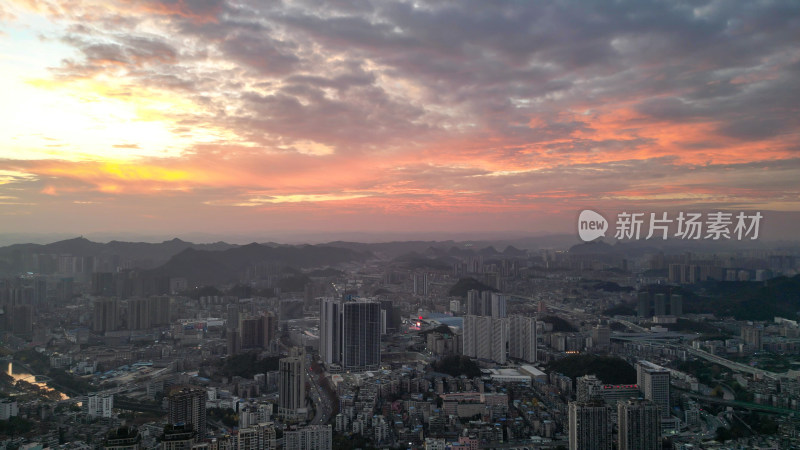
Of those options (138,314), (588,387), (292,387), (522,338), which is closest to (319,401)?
(292,387)

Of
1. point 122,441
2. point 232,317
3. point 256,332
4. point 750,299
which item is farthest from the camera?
point 750,299

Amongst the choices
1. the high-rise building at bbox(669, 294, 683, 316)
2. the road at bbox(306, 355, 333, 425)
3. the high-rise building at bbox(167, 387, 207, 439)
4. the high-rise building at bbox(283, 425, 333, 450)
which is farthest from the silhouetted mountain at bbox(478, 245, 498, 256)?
the high-rise building at bbox(167, 387, 207, 439)

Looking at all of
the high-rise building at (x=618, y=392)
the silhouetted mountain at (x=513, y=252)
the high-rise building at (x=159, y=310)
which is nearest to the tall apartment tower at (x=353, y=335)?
the high-rise building at (x=618, y=392)

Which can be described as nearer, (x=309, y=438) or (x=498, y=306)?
(x=309, y=438)

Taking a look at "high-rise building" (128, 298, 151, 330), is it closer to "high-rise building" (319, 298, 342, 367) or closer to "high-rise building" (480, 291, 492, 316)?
"high-rise building" (319, 298, 342, 367)

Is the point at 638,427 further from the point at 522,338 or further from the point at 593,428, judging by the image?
the point at 522,338

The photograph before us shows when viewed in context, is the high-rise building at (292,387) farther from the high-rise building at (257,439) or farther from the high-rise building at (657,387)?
the high-rise building at (657,387)
